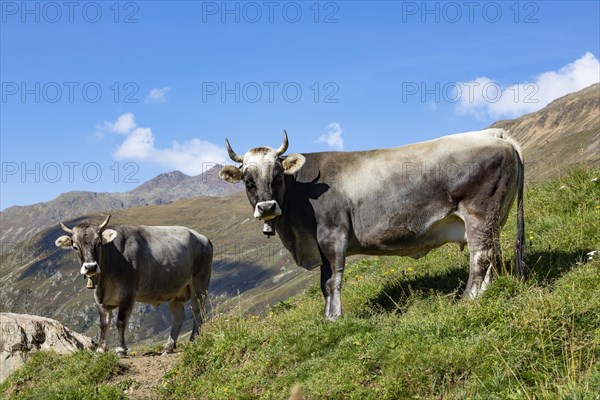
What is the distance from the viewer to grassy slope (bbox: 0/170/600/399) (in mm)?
7316

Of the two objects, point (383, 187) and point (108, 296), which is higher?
point (383, 187)

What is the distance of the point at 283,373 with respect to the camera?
370 inches

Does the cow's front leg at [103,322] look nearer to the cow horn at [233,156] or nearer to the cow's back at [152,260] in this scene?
the cow's back at [152,260]

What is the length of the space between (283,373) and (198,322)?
26.9ft

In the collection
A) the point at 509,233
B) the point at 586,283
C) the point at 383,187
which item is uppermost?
the point at 383,187

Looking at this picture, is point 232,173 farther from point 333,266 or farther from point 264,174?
point 333,266

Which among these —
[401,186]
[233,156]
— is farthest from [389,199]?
A: [233,156]

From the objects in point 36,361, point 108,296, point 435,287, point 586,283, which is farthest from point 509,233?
point 36,361

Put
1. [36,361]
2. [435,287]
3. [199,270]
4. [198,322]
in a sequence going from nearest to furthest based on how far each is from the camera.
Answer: [435,287]
[36,361]
[198,322]
[199,270]

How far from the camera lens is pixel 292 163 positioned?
483 inches

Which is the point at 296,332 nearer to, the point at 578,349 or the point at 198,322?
the point at 578,349

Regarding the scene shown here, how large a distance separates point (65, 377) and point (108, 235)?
12.1 feet

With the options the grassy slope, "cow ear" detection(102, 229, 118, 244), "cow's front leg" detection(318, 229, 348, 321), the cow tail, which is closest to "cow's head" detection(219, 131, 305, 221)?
"cow's front leg" detection(318, 229, 348, 321)

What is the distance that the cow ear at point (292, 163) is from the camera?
12188mm
